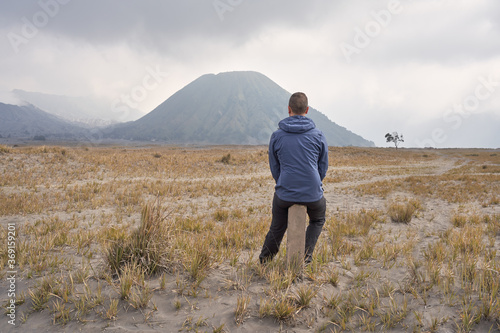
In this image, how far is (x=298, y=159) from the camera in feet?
10.6

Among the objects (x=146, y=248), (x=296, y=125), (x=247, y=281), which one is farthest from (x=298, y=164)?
(x=146, y=248)

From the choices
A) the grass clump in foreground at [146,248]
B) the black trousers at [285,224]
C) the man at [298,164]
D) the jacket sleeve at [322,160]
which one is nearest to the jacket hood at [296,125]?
the man at [298,164]

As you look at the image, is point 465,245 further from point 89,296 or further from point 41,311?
point 41,311

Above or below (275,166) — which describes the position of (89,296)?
below

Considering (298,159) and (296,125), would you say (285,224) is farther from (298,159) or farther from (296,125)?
(296,125)

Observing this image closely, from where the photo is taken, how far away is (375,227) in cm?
729

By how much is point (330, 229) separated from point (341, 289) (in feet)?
10.6

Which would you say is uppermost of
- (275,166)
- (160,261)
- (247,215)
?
(275,166)

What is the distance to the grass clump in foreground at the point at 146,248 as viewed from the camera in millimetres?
3424

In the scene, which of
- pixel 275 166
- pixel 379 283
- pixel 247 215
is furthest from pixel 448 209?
pixel 275 166

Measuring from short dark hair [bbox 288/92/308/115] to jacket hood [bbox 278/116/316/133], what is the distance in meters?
0.11

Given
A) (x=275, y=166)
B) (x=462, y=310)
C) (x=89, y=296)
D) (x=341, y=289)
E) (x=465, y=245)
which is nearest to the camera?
(x=462, y=310)

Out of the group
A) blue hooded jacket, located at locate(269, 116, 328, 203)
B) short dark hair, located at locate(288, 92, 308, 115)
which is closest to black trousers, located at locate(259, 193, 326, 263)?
blue hooded jacket, located at locate(269, 116, 328, 203)

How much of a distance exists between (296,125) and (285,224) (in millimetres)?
1382
